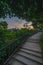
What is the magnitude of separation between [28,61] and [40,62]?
1098 mm

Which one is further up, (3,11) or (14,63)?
(3,11)

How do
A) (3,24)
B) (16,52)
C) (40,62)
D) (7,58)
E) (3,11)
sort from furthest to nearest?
(16,52) < (7,58) < (40,62) < (3,24) < (3,11)

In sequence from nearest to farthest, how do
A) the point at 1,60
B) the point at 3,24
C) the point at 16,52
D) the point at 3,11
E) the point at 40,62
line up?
the point at 3,11 < the point at 3,24 < the point at 1,60 < the point at 40,62 < the point at 16,52

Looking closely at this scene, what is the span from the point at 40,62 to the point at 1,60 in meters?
2.34

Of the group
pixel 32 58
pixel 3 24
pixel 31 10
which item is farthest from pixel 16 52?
pixel 3 24

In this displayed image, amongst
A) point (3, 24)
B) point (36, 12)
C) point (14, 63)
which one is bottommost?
point (14, 63)

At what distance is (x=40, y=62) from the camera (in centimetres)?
1162

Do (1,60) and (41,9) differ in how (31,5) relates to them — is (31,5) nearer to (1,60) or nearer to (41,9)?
(41,9)

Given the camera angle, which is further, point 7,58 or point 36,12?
point 36,12

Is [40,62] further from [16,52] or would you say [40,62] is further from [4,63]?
[16,52]

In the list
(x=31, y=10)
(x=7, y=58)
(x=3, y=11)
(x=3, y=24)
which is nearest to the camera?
(x=3, y=11)

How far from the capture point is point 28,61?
12.5 meters

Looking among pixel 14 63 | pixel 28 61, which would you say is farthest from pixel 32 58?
pixel 14 63

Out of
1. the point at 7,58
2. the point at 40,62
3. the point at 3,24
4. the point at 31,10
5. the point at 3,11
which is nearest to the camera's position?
the point at 3,11
